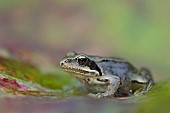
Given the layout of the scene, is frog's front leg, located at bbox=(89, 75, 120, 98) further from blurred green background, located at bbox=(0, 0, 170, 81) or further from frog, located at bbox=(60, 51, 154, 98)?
blurred green background, located at bbox=(0, 0, 170, 81)

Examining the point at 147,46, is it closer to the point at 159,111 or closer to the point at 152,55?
the point at 152,55

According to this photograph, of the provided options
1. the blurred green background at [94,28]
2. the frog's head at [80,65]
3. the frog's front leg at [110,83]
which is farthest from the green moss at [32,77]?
the blurred green background at [94,28]

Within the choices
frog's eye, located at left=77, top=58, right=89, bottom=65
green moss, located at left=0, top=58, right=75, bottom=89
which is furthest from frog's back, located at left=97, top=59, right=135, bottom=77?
green moss, located at left=0, top=58, right=75, bottom=89

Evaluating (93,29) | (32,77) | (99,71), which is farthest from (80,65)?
(93,29)

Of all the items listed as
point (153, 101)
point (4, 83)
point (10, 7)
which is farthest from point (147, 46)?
point (153, 101)

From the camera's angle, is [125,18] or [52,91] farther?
[125,18]

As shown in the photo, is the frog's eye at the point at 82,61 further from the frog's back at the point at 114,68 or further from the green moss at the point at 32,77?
the green moss at the point at 32,77

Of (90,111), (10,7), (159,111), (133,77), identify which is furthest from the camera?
(10,7)
